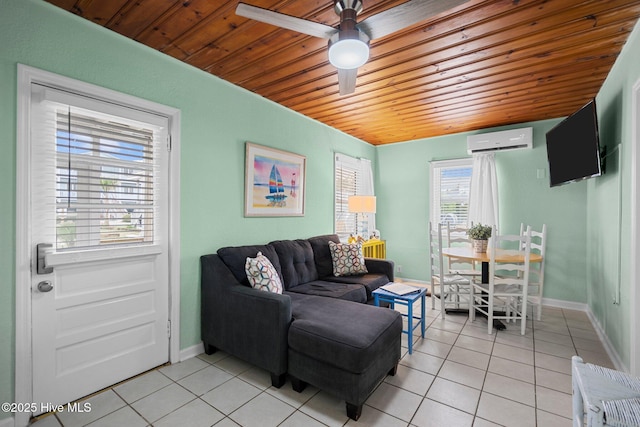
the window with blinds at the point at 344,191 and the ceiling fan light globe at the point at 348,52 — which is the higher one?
the ceiling fan light globe at the point at 348,52

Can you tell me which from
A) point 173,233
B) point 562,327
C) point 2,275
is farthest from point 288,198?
point 562,327

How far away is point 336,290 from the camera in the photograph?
3.00 metres

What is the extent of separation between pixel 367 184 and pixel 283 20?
3.86 meters

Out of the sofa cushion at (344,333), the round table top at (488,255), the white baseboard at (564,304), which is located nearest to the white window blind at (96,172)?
the sofa cushion at (344,333)

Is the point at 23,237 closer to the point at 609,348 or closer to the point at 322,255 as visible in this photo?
the point at 322,255

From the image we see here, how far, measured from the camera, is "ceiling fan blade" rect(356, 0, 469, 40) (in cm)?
138

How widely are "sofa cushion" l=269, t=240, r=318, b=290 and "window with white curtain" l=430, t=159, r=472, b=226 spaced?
2.62m

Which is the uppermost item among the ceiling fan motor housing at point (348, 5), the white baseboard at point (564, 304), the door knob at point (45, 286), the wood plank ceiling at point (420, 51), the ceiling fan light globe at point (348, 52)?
the wood plank ceiling at point (420, 51)

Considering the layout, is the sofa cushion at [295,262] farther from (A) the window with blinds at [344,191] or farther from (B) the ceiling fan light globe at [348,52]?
(B) the ceiling fan light globe at [348,52]

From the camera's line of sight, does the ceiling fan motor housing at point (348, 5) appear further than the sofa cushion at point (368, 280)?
No

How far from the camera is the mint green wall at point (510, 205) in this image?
396cm

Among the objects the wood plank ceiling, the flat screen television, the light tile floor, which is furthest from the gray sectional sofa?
the flat screen television

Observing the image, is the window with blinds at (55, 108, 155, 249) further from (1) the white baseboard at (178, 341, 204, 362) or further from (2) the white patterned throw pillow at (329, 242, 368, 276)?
(2) the white patterned throw pillow at (329, 242, 368, 276)

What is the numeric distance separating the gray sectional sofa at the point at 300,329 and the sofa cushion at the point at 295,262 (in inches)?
1.0
